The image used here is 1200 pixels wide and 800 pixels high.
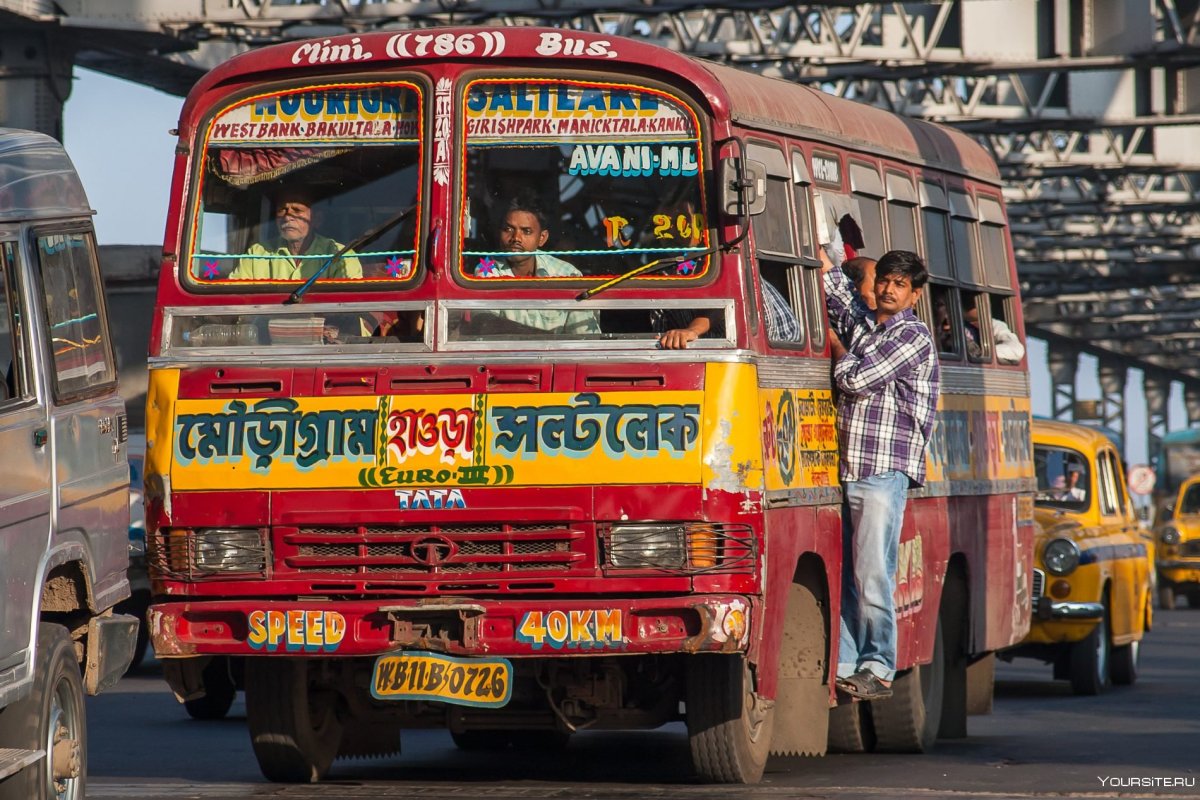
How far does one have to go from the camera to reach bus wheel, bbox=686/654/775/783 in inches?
375

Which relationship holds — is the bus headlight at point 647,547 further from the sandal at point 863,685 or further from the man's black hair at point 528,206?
the sandal at point 863,685

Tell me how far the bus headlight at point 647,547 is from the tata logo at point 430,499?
607 mm

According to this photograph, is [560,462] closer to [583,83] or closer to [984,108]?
[583,83]

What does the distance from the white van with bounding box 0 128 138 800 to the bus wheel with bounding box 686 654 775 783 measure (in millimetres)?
2234

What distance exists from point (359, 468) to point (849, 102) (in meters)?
3.75

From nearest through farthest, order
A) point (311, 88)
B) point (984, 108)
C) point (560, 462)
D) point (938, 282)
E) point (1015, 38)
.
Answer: point (560, 462), point (311, 88), point (938, 282), point (1015, 38), point (984, 108)

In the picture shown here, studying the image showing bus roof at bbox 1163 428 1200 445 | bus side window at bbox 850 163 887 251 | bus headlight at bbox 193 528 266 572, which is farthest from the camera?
bus roof at bbox 1163 428 1200 445

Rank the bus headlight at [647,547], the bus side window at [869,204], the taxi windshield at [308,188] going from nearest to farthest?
the bus headlight at [647,547], the taxi windshield at [308,188], the bus side window at [869,204]

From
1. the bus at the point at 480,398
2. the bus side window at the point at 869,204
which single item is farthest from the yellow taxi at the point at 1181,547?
the bus at the point at 480,398

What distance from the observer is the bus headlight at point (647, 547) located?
9.12 metres

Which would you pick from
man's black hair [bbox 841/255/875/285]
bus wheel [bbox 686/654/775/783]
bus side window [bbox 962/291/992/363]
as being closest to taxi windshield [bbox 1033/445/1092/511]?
bus side window [bbox 962/291/992/363]

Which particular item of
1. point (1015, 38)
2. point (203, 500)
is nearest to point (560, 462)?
point (203, 500)

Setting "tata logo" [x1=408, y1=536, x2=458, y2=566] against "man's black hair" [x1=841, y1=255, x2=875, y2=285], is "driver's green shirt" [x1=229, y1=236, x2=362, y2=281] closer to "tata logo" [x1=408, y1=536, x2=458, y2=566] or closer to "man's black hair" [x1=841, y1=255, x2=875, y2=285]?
"tata logo" [x1=408, y1=536, x2=458, y2=566]

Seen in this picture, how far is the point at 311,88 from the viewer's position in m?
9.79
